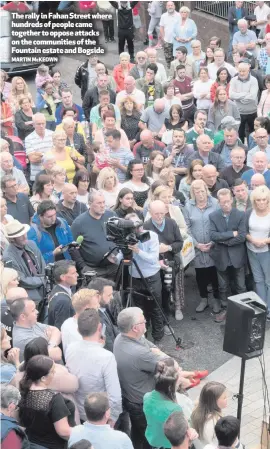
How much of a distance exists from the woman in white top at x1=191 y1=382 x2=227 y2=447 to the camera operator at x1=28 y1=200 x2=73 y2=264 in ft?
9.69

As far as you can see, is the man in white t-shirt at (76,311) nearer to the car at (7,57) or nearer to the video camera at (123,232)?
the video camera at (123,232)

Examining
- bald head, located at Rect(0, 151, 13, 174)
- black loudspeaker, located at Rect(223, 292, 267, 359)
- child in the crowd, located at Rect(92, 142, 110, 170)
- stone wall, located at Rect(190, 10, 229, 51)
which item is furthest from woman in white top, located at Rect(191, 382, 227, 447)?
stone wall, located at Rect(190, 10, 229, 51)

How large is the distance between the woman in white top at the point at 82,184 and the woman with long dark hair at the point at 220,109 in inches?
132

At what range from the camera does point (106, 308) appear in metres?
8.11

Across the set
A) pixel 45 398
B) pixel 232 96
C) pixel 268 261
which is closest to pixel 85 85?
pixel 232 96

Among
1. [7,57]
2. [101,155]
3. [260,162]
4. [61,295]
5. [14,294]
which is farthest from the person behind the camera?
[7,57]

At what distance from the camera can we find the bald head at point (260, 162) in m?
11.1

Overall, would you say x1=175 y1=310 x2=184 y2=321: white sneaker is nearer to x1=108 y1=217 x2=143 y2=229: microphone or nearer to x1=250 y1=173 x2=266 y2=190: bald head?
x1=250 y1=173 x2=266 y2=190: bald head

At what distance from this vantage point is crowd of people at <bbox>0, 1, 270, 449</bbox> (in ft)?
22.4

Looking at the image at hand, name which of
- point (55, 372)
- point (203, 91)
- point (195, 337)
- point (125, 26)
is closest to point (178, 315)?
point (195, 337)

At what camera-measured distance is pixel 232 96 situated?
14266mm

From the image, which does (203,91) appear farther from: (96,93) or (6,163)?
(6,163)

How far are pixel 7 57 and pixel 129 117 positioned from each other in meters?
5.79

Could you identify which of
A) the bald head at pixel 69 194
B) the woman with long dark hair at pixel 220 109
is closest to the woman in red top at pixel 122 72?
the woman with long dark hair at pixel 220 109
